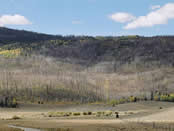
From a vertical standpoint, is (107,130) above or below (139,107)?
above

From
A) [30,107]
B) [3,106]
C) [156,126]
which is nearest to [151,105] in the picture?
[30,107]

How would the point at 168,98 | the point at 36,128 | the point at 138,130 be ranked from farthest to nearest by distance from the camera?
the point at 168,98 → the point at 36,128 → the point at 138,130

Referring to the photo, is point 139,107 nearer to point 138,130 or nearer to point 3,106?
point 3,106

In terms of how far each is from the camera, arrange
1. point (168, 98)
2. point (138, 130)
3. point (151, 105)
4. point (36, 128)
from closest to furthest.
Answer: point (138, 130) → point (36, 128) → point (151, 105) → point (168, 98)

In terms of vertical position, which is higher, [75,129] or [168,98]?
[75,129]

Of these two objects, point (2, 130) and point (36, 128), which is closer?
point (2, 130)

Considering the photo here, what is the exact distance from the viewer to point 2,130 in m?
57.8

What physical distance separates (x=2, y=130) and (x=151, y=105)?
104 meters

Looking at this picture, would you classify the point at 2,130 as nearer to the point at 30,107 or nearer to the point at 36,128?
the point at 36,128

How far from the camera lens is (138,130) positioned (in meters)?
53.8

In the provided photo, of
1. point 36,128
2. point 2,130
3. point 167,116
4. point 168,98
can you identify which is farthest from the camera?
point 168,98

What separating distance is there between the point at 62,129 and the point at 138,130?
13477 millimetres

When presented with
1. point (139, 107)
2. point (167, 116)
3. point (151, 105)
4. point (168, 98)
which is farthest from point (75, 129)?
point (168, 98)

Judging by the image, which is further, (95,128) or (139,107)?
(139,107)
